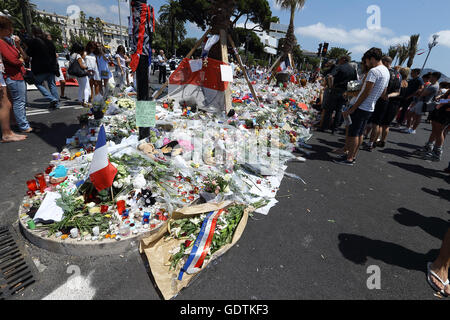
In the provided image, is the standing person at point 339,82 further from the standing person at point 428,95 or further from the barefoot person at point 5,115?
the barefoot person at point 5,115

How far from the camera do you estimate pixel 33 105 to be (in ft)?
20.8

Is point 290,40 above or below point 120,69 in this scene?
above

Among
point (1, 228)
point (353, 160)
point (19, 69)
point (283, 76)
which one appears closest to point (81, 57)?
point (19, 69)

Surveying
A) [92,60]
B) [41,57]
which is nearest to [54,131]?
[41,57]

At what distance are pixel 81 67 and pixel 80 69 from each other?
0.06 metres

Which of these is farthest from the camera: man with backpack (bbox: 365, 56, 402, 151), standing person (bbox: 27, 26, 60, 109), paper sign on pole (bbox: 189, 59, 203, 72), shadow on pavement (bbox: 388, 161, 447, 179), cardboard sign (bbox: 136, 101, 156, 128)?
paper sign on pole (bbox: 189, 59, 203, 72)

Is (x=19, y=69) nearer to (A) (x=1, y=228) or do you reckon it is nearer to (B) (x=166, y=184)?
(A) (x=1, y=228)

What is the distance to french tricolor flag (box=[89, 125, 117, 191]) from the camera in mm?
2174

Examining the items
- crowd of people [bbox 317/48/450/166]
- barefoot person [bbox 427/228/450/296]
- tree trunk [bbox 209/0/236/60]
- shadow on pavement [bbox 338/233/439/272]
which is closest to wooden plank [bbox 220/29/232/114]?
tree trunk [bbox 209/0/236/60]

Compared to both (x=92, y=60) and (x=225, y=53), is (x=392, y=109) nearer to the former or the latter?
(x=225, y=53)

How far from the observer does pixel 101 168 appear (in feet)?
7.36

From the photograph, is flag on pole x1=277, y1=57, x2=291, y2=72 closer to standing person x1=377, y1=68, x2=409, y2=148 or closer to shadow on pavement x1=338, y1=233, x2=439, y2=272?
standing person x1=377, y1=68, x2=409, y2=148

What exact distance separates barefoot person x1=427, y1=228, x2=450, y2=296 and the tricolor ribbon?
6.53 feet
